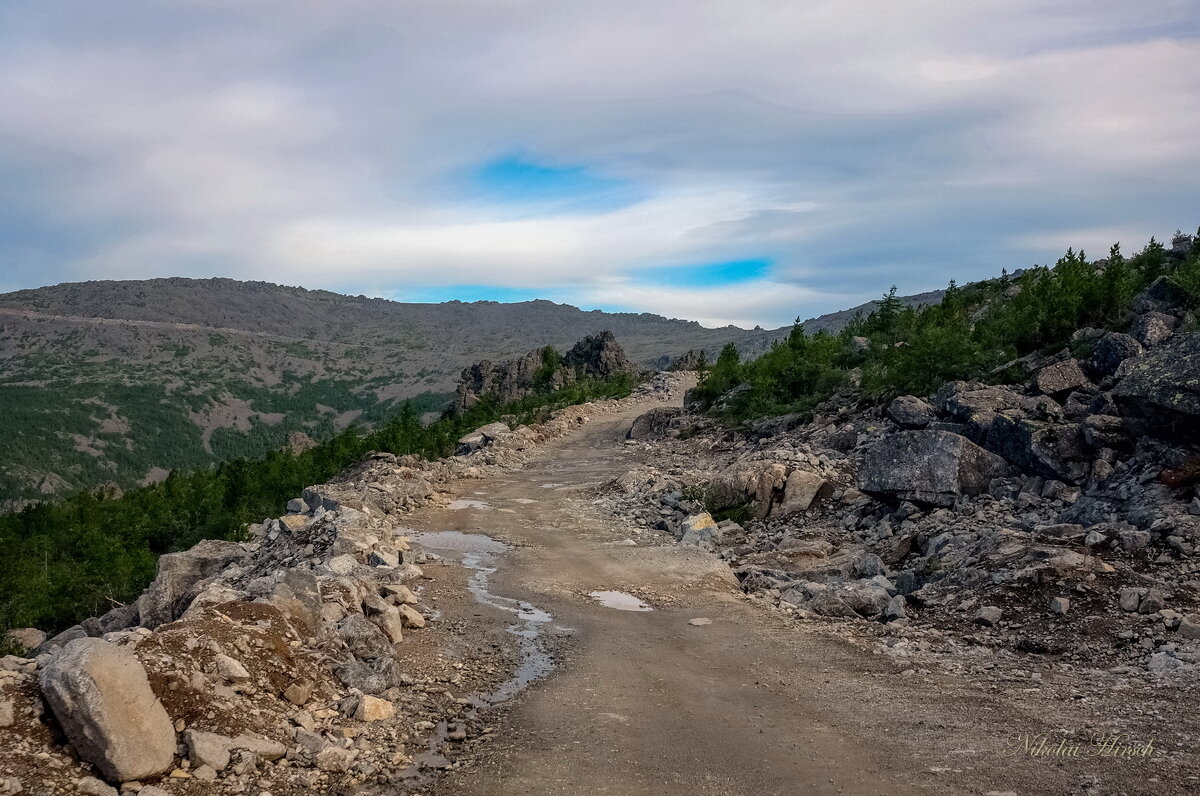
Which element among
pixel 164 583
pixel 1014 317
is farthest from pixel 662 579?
pixel 1014 317

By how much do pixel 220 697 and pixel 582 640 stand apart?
4.73m

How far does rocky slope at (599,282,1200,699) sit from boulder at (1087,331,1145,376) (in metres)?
0.06

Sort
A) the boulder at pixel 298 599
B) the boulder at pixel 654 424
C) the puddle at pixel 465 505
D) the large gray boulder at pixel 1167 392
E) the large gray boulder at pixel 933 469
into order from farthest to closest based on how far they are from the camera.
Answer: the boulder at pixel 654 424 → the puddle at pixel 465 505 → the large gray boulder at pixel 933 469 → the large gray boulder at pixel 1167 392 → the boulder at pixel 298 599

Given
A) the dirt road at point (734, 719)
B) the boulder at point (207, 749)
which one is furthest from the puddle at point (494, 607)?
the boulder at point (207, 749)

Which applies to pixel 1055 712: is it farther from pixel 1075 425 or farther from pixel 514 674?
pixel 1075 425

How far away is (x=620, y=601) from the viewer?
12203 millimetres

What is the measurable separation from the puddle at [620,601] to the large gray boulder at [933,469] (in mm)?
6194

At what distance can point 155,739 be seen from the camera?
18.3 ft

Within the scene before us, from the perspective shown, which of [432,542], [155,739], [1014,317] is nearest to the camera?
[155,739]

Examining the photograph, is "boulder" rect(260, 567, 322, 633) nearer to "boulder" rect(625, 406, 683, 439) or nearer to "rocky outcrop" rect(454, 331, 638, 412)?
"boulder" rect(625, 406, 683, 439)

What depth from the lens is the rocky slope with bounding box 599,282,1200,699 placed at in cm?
888

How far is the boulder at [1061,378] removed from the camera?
16.4 m

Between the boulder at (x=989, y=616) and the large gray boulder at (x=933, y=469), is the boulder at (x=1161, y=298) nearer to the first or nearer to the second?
the large gray boulder at (x=933, y=469)

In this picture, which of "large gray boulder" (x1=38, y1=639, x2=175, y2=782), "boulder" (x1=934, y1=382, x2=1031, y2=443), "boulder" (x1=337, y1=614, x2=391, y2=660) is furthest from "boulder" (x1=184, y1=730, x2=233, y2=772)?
"boulder" (x1=934, y1=382, x2=1031, y2=443)
